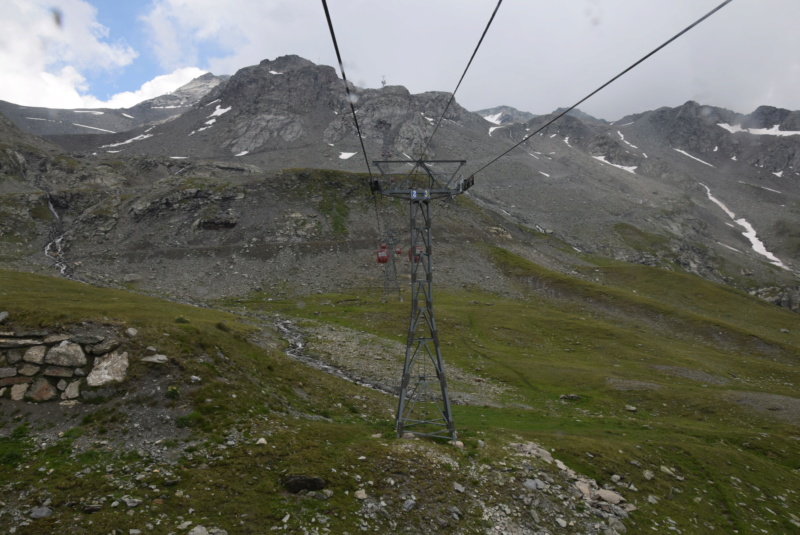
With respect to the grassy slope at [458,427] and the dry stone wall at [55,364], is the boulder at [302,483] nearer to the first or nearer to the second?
the grassy slope at [458,427]

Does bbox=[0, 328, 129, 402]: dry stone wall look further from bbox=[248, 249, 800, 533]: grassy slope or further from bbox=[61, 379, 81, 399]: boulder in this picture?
bbox=[248, 249, 800, 533]: grassy slope

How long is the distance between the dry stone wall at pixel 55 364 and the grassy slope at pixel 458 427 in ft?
4.05

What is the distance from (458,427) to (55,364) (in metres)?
21.6

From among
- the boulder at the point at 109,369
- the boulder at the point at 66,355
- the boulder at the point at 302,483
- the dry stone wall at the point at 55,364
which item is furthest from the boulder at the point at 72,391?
the boulder at the point at 302,483

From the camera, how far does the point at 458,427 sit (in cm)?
2519

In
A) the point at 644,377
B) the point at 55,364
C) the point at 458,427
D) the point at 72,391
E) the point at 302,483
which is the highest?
the point at 55,364

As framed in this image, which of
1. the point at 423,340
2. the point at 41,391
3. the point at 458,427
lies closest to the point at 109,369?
the point at 41,391

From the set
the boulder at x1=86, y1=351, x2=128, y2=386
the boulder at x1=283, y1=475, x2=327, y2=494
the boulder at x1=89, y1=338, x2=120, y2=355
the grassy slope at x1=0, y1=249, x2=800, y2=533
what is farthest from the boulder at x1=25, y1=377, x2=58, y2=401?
the boulder at x1=283, y1=475, x2=327, y2=494

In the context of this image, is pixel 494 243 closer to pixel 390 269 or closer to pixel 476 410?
pixel 390 269

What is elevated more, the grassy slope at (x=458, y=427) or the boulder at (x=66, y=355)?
the boulder at (x=66, y=355)

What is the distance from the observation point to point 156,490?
43.5 feet

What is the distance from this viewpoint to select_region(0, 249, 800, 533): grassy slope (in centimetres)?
1383

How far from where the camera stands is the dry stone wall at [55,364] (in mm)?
17703

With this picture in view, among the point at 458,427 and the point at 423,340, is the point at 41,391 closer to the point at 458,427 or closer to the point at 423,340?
the point at 423,340
